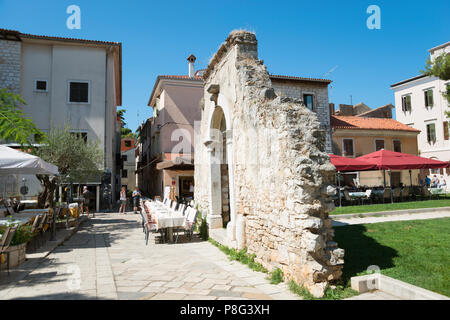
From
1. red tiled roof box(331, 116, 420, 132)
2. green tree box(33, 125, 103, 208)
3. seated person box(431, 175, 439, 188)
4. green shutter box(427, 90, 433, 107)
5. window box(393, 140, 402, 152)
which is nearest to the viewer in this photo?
green tree box(33, 125, 103, 208)

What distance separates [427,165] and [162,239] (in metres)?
12.5

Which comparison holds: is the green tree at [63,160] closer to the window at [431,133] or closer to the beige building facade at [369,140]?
the beige building facade at [369,140]

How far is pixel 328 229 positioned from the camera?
13.4ft

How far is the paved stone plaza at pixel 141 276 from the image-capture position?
394 centimetres

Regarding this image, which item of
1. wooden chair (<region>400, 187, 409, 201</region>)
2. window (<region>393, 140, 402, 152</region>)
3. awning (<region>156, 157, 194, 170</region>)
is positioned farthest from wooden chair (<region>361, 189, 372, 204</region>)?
window (<region>393, 140, 402, 152</region>)

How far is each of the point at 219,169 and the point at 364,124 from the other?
1937cm

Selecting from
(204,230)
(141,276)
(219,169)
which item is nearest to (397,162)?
(219,169)

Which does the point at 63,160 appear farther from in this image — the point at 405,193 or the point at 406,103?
the point at 406,103

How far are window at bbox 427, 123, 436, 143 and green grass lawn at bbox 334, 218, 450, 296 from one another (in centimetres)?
2093

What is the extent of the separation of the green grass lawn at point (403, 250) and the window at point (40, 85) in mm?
17573

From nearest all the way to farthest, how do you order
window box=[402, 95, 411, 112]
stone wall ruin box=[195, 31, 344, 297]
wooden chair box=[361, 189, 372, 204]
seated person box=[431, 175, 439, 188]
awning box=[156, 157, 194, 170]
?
stone wall ruin box=[195, 31, 344, 297] → wooden chair box=[361, 189, 372, 204] → awning box=[156, 157, 194, 170] → seated person box=[431, 175, 439, 188] → window box=[402, 95, 411, 112]

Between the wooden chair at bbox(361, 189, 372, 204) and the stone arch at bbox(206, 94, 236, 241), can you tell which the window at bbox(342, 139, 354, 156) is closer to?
the wooden chair at bbox(361, 189, 372, 204)

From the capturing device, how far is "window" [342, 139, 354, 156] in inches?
884
